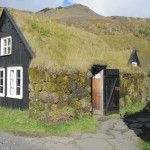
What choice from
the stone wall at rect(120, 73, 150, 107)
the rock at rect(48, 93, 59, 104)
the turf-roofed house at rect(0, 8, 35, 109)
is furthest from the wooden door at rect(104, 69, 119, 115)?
the turf-roofed house at rect(0, 8, 35, 109)

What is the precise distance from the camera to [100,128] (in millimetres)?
13250

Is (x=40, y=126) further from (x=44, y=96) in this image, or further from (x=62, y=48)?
(x=62, y=48)

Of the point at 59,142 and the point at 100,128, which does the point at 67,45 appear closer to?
the point at 100,128

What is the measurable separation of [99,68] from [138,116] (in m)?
3.33

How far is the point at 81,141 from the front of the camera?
11.1 metres

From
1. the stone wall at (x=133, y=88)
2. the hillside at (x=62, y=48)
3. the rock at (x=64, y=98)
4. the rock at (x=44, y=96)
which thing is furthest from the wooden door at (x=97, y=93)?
the rock at (x=44, y=96)

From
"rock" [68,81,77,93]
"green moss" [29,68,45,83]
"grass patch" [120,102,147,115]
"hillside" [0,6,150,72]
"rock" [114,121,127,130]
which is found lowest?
"rock" [114,121,127,130]

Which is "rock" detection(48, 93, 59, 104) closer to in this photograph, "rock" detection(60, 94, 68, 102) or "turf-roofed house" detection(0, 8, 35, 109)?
"rock" detection(60, 94, 68, 102)

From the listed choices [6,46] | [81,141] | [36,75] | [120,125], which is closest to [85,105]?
[120,125]

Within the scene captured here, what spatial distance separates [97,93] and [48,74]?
4.06 metres

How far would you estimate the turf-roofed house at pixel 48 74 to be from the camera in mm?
14336

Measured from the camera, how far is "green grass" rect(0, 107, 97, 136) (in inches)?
496

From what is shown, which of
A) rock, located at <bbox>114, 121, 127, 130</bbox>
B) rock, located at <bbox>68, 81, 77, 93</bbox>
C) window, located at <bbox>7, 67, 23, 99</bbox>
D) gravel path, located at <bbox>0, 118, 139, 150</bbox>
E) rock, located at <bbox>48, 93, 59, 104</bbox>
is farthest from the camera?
window, located at <bbox>7, 67, 23, 99</bbox>

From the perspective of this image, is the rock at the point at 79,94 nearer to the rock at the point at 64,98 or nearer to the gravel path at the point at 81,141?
the rock at the point at 64,98
